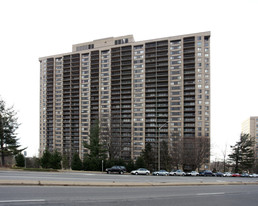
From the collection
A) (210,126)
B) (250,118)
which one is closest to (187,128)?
(210,126)

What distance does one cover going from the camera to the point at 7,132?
3947 centimetres

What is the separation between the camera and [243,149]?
203 feet

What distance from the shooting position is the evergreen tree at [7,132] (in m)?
39.0

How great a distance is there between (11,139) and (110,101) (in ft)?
177

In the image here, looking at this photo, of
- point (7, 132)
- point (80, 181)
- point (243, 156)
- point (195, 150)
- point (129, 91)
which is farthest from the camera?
point (129, 91)

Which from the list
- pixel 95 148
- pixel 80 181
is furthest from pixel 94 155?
pixel 80 181

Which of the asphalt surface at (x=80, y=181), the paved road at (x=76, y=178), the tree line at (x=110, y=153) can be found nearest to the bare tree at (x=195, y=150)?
the tree line at (x=110, y=153)

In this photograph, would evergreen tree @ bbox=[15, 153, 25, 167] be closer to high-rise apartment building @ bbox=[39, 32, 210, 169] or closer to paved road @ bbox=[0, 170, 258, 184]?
high-rise apartment building @ bbox=[39, 32, 210, 169]

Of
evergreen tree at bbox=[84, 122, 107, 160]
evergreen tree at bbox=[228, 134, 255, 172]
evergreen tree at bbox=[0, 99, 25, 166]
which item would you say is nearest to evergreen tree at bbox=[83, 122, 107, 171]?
evergreen tree at bbox=[84, 122, 107, 160]

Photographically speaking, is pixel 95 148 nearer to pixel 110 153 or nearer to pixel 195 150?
pixel 110 153

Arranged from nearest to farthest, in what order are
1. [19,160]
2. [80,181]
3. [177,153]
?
[80,181]
[19,160]
[177,153]

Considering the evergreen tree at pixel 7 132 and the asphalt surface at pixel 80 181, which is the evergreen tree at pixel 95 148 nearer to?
the evergreen tree at pixel 7 132

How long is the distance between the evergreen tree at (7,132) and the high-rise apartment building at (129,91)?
1274 inches

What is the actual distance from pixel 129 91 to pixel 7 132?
55.7 metres
